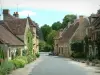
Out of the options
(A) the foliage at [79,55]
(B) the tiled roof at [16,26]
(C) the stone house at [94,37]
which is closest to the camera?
(C) the stone house at [94,37]

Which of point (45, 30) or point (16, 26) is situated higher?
point (45, 30)

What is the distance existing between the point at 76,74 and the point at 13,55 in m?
18.4

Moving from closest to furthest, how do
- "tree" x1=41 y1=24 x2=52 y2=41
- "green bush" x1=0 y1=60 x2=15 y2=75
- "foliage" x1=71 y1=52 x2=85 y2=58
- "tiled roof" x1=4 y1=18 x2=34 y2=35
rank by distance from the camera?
1. "green bush" x1=0 y1=60 x2=15 y2=75
2. "tiled roof" x1=4 y1=18 x2=34 y2=35
3. "foliage" x1=71 y1=52 x2=85 y2=58
4. "tree" x1=41 y1=24 x2=52 y2=41

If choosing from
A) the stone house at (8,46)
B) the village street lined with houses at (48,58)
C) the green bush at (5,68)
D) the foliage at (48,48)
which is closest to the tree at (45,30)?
the foliage at (48,48)

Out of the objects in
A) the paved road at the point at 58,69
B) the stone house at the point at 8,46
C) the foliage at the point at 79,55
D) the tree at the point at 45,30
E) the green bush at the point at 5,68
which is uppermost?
the tree at the point at 45,30

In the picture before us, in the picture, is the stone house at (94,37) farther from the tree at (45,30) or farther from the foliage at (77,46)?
the tree at (45,30)

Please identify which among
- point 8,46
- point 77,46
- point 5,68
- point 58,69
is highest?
point 77,46

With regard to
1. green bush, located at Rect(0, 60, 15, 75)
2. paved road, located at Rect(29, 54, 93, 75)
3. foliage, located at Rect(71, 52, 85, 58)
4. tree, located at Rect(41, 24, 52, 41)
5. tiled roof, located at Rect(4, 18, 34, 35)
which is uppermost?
tree, located at Rect(41, 24, 52, 41)

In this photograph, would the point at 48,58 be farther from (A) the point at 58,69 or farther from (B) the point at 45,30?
(B) the point at 45,30

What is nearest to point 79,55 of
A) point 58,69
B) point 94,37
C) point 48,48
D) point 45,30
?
point 94,37

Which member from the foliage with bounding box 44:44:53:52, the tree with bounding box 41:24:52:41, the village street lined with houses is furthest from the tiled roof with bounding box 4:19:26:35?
the tree with bounding box 41:24:52:41

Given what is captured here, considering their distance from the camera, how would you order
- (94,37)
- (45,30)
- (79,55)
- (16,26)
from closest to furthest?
(16,26), (94,37), (79,55), (45,30)

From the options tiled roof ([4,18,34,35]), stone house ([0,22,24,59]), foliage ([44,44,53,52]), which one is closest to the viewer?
stone house ([0,22,24,59])

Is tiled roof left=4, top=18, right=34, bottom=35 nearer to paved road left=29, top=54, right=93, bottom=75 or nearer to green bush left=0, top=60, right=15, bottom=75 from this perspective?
paved road left=29, top=54, right=93, bottom=75
